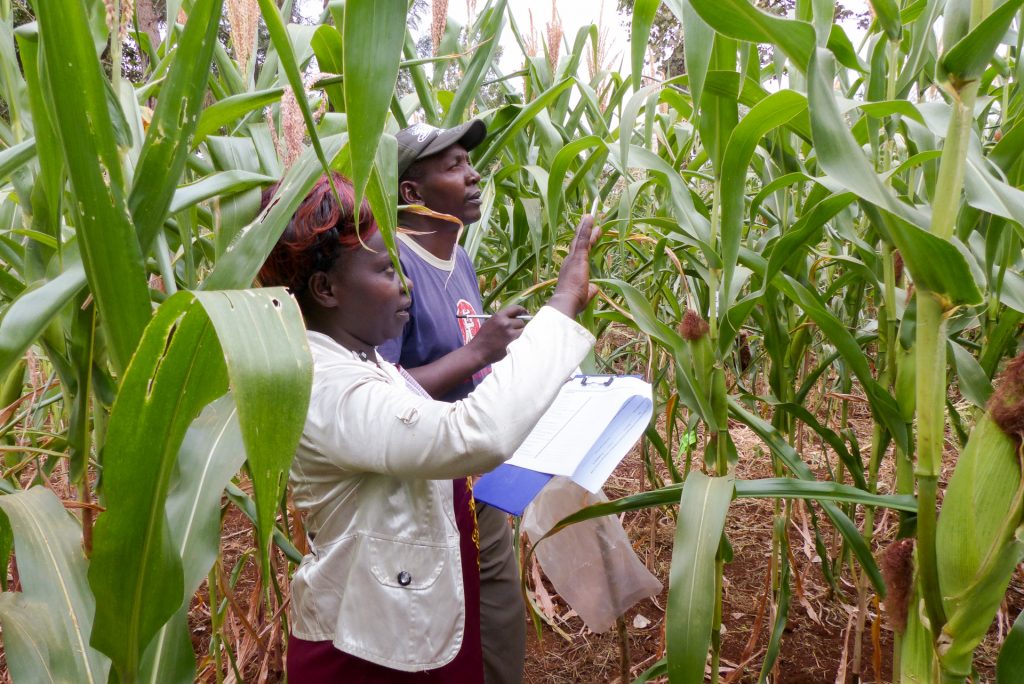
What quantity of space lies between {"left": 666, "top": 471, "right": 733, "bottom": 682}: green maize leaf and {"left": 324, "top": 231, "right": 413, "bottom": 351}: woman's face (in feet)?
1.36

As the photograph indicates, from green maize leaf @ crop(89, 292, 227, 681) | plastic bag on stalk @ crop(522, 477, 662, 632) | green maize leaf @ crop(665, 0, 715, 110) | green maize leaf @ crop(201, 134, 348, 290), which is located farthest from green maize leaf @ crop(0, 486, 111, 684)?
plastic bag on stalk @ crop(522, 477, 662, 632)

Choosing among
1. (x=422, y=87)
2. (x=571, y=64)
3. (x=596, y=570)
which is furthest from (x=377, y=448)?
(x=571, y=64)

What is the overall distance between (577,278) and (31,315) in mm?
605

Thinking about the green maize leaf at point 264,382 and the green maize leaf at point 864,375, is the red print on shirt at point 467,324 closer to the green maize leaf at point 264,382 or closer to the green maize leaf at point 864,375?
the green maize leaf at point 864,375

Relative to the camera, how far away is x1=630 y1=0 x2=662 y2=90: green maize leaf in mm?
811

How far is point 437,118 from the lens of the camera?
133 cm

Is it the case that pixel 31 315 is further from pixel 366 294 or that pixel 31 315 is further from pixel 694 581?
pixel 694 581

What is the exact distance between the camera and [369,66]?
414 mm

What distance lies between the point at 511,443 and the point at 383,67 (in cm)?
46

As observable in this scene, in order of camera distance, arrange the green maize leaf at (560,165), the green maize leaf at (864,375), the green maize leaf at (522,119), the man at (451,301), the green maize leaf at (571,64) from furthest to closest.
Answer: the green maize leaf at (571,64), the man at (451,301), the green maize leaf at (522,119), the green maize leaf at (560,165), the green maize leaf at (864,375)

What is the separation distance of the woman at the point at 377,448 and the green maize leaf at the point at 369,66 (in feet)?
1.25

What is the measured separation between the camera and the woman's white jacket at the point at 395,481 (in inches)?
30.6

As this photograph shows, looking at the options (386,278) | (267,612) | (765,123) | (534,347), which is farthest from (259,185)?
(267,612)

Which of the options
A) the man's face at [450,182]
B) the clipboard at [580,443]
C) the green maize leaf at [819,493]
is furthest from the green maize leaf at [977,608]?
the man's face at [450,182]
